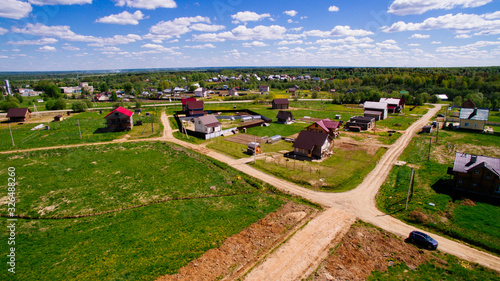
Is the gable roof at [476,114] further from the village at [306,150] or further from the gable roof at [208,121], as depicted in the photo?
the gable roof at [208,121]

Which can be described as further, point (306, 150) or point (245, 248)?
point (306, 150)

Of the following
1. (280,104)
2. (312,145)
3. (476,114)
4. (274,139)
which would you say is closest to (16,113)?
(274,139)

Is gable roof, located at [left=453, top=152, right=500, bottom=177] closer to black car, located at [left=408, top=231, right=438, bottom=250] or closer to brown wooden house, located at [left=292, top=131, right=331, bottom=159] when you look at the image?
black car, located at [left=408, top=231, right=438, bottom=250]

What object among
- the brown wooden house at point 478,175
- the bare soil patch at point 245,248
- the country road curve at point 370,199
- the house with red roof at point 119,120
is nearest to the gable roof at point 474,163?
the brown wooden house at point 478,175

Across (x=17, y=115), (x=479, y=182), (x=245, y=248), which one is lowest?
(x=245, y=248)

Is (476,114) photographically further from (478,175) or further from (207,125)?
(207,125)

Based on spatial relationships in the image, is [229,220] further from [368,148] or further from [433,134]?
[433,134]

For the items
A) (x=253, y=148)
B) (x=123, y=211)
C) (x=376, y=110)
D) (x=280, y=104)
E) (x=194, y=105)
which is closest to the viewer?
(x=123, y=211)
